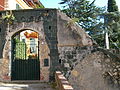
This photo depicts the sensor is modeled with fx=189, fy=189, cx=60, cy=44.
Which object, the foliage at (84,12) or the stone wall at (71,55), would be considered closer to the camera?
the stone wall at (71,55)

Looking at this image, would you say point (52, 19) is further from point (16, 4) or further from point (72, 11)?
point (72, 11)

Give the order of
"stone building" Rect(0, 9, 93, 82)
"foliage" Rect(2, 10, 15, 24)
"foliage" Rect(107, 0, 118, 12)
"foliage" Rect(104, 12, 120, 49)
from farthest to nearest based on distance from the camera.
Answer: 1. "foliage" Rect(107, 0, 118, 12)
2. "foliage" Rect(104, 12, 120, 49)
3. "foliage" Rect(2, 10, 15, 24)
4. "stone building" Rect(0, 9, 93, 82)

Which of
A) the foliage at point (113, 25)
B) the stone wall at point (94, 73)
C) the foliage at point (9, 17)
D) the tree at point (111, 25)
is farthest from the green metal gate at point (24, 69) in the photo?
the foliage at point (113, 25)

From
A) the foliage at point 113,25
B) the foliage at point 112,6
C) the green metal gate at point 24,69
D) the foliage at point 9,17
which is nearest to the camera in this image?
the foliage at point 9,17

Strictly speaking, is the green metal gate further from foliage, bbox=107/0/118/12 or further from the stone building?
foliage, bbox=107/0/118/12

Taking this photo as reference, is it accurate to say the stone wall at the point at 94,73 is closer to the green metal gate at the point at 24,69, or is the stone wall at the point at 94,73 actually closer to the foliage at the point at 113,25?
the green metal gate at the point at 24,69

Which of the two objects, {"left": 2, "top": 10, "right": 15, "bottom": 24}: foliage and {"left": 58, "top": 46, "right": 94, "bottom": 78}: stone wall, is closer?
{"left": 58, "top": 46, "right": 94, "bottom": 78}: stone wall

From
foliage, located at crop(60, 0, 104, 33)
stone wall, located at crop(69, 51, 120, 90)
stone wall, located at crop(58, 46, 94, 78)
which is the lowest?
stone wall, located at crop(69, 51, 120, 90)

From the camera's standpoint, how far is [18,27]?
10.6 m

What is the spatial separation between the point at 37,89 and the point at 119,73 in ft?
16.5

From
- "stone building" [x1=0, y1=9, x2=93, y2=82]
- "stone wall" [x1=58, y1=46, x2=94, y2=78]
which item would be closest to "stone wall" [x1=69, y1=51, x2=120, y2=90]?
"stone wall" [x1=58, y1=46, x2=94, y2=78]

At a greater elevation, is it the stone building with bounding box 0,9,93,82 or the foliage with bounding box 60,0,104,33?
the foliage with bounding box 60,0,104,33

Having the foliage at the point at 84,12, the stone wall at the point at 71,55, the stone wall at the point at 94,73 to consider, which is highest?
the foliage at the point at 84,12

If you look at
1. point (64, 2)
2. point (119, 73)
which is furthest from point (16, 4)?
point (119, 73)
